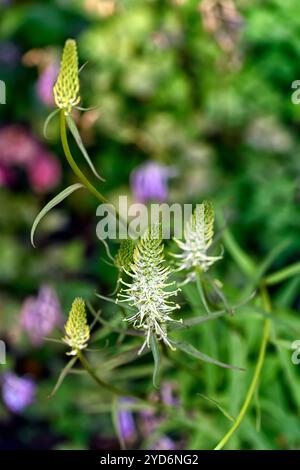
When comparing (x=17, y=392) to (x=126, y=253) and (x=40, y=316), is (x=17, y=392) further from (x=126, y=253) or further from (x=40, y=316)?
(x=126, y=253)

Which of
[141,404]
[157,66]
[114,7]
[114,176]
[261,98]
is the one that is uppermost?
[114,7]

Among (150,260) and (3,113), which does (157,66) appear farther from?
(150,260)

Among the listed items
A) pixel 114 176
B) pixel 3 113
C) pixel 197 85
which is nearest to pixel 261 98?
pixel 197 85

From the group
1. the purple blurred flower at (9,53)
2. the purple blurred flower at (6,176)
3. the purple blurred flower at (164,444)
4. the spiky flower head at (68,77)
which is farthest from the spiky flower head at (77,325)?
the purple blurred flower at (9,53)

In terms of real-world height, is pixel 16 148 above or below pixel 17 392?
above

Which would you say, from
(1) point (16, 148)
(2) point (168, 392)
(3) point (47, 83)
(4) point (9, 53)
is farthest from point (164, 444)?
(4) point (9, 53)

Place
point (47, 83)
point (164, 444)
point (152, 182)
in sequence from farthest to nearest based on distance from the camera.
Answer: point (47, 83) < point (152, 182) < point (164, 444)

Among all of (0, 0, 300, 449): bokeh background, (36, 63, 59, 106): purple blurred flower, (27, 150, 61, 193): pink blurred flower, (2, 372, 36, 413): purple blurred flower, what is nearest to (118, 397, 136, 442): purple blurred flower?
(0, 0, 300, 449): bokeh background
